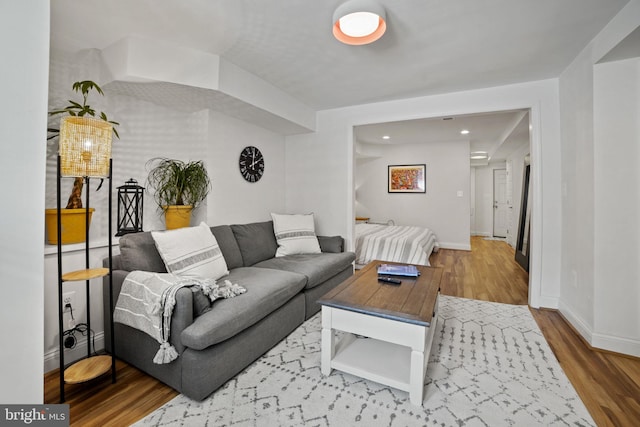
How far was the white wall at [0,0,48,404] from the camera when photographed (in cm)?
92

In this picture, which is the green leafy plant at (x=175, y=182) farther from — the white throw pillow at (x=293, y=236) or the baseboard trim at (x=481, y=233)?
the baseboard trim at (x=481, y=233)

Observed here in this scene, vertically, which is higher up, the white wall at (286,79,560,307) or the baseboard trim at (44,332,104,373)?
the white wall at (286,79,560,307)

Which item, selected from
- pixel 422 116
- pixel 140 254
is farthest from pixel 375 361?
pixel 422 116

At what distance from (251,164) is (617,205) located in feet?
11.6

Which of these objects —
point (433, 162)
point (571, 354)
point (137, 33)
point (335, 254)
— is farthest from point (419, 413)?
point (433, 162)

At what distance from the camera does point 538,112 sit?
3045 mm

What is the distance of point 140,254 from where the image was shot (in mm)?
2076

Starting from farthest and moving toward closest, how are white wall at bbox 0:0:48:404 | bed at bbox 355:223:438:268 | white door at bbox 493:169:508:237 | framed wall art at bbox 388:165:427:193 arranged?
1. white door at bbox 493:169:508:237
2. framed wall art at bbox 388:165:427:193
3. bed at bbox 355:223:438:268
4. white wall at bbox 0:0:48:404

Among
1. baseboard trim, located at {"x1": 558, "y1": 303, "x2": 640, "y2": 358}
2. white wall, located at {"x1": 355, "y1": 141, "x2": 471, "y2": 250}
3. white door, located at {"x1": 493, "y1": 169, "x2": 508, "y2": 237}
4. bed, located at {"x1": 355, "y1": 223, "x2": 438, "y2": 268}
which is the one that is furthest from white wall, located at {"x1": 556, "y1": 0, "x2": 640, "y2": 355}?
white door, located at {"x1": 493, "y1": 169, "x2": 508, "y2": 237}

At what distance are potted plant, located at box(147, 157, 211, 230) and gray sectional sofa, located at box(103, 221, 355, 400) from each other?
41cm

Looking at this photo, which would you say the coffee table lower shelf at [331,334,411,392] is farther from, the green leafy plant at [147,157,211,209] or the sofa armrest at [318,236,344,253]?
the green leafy plant at [147,157,211,209]

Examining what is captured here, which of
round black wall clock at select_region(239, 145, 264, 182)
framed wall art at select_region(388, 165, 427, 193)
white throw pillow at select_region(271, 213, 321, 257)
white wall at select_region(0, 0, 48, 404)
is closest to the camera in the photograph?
white wall at select_region(0, 0, 48, 404)

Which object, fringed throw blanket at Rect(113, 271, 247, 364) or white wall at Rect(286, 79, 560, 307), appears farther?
white wall at Rect(286, 79, 560, 307)

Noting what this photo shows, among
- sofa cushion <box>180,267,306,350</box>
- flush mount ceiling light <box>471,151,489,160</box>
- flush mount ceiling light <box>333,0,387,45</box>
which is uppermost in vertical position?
flush mount ceiling light <box>471,151,489,160</box>
